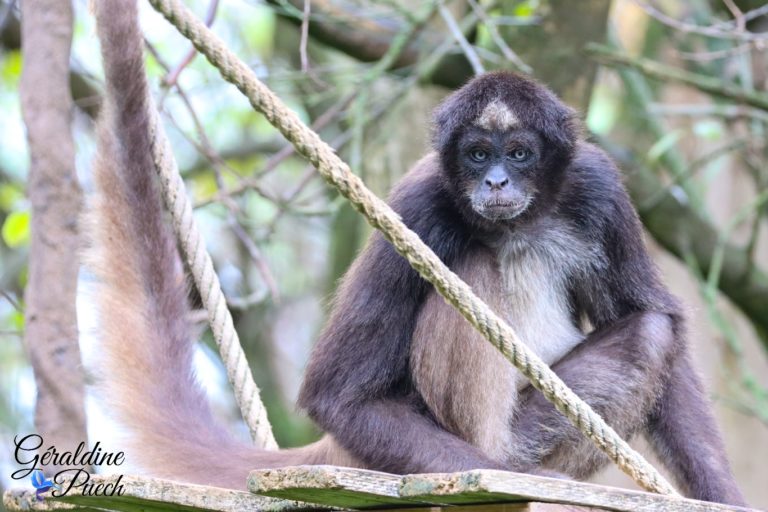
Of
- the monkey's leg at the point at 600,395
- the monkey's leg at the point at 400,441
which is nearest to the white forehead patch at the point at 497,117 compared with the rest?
the monkey's leg at the point at 600,395

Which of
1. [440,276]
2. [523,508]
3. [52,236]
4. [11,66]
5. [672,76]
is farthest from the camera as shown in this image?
[11,66]

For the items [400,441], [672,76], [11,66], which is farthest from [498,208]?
[11,66]

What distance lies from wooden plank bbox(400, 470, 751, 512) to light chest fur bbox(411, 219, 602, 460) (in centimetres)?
163

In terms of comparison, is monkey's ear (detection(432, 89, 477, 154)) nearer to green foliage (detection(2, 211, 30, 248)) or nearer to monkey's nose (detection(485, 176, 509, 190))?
monkey's nose (detection(485, 176, 509, 190))

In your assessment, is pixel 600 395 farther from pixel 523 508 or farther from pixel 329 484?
Answer: pixel 329 484

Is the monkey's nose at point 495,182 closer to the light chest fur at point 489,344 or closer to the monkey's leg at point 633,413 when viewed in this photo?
the light chest fur at point 489,344

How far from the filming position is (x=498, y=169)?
5660 millimetres

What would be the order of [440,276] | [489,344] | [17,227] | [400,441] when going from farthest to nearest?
[17,227], [489,344], [400,441], [440,276]

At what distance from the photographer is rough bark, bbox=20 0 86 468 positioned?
17.5ft

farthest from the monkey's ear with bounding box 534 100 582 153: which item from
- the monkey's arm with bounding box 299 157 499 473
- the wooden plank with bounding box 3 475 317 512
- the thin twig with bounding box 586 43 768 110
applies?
the thin twig with bounding box 586 43 768 110

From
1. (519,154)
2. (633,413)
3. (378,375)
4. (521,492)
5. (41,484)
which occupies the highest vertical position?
(519,154)

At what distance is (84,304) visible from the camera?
5762mm

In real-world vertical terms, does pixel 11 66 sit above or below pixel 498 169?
below

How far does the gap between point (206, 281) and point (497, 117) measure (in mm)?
1729
